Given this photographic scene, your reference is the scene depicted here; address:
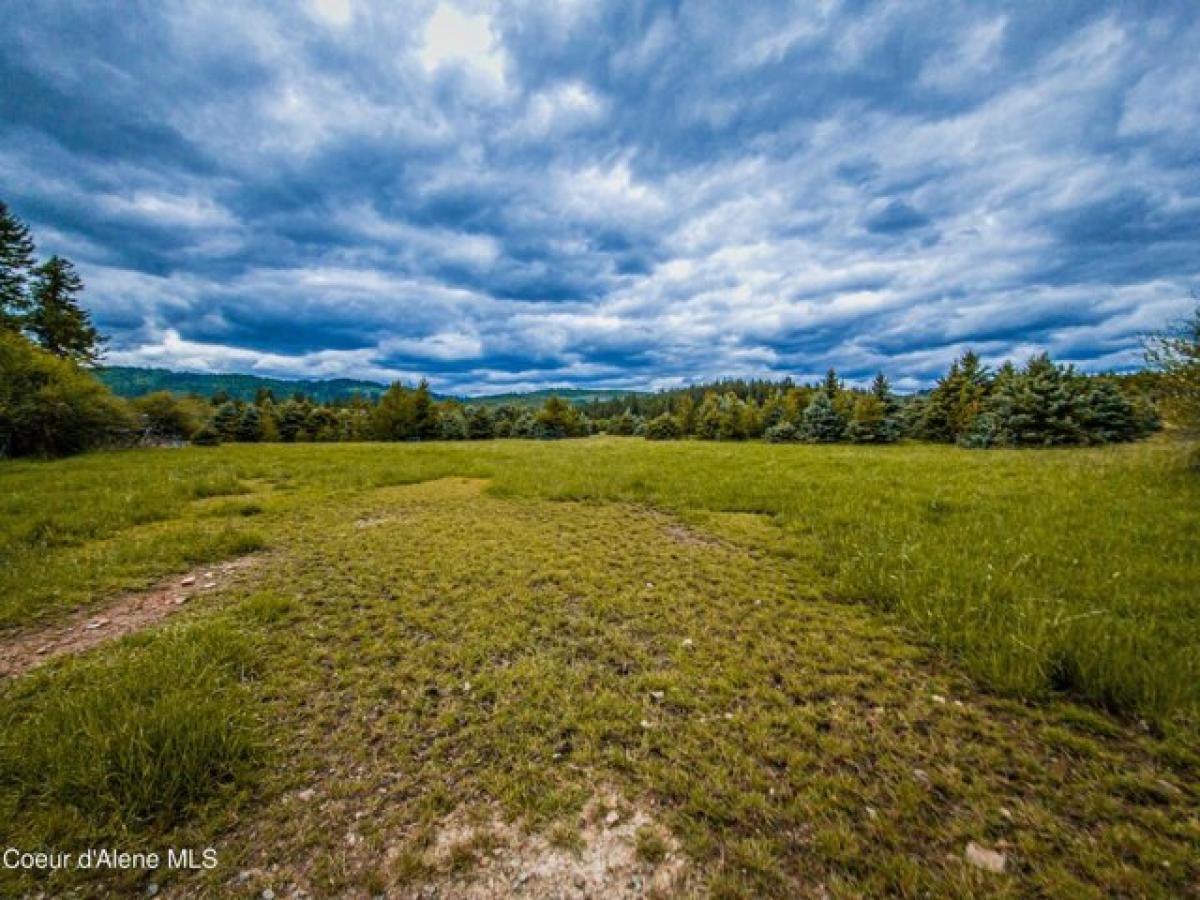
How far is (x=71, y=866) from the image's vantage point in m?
2.29

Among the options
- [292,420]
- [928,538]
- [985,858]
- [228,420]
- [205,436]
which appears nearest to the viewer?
[985,858]

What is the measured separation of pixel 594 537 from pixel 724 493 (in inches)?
180

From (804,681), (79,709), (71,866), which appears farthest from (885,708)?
(79,709)

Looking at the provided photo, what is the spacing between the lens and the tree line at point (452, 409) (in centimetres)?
2036

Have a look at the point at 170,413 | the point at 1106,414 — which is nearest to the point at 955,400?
the point at 1106,414

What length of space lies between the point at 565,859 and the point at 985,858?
241 cm

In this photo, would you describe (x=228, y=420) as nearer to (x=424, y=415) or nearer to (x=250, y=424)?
(x=250, y=424)

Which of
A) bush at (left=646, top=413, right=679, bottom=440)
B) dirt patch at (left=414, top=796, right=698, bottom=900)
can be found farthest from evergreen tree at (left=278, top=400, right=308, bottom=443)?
dirt patch at (left=414, top=796, right=698, bottom=900)

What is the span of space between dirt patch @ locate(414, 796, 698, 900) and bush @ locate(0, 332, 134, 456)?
104 ft

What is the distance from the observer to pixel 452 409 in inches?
2751

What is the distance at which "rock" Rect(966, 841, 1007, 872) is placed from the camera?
230 centimetres

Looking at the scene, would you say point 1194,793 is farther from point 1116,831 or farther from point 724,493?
point 724,493

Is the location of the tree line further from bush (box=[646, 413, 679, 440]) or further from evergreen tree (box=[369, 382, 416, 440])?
bush (box=[646, 413, 679, 440])

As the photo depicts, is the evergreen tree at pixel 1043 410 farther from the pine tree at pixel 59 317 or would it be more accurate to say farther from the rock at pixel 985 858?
the pine tree at pixel 59 317
